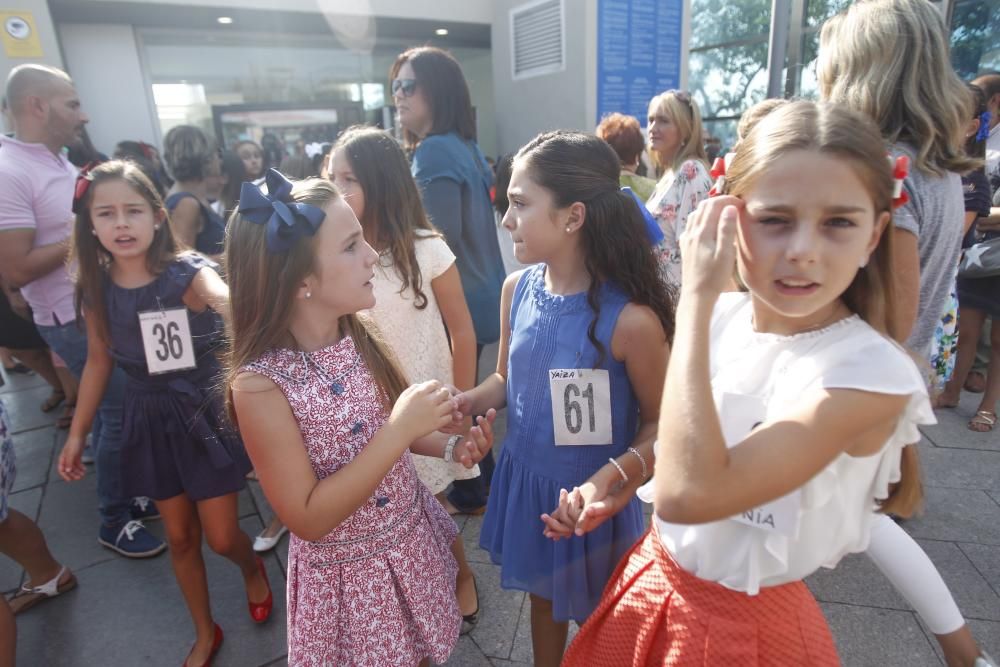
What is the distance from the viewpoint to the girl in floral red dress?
135 centimetres

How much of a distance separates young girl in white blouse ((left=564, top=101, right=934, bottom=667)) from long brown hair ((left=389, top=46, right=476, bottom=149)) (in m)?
1.94

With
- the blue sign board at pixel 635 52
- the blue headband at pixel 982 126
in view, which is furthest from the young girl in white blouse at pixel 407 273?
the blue sign board at pixel 635 52

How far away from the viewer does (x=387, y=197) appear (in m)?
2.24

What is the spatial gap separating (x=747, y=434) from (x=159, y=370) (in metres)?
1.93

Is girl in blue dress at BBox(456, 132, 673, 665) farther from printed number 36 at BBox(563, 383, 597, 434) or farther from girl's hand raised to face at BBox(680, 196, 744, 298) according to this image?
girl's hand raised to face at BBox(680, 196, 744, 298)

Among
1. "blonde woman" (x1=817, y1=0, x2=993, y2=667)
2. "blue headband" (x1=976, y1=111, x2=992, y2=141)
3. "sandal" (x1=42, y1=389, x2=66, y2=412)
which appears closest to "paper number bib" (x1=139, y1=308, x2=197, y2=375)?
"blonde woman" (x1=817, y1=0, x2=993, y2=667)

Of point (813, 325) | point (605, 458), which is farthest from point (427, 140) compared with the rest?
point (813, 325)

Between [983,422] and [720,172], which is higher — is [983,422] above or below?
below

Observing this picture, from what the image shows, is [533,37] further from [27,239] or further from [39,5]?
[27,239]

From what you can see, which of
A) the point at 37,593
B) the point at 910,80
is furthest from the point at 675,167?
the point at 37,593

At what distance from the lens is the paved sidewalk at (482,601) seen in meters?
2.09

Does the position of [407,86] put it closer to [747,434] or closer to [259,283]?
[259,283]

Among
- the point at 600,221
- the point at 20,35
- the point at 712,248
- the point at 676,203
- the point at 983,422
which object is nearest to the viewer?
the point at 712,248

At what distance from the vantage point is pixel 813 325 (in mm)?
1058
